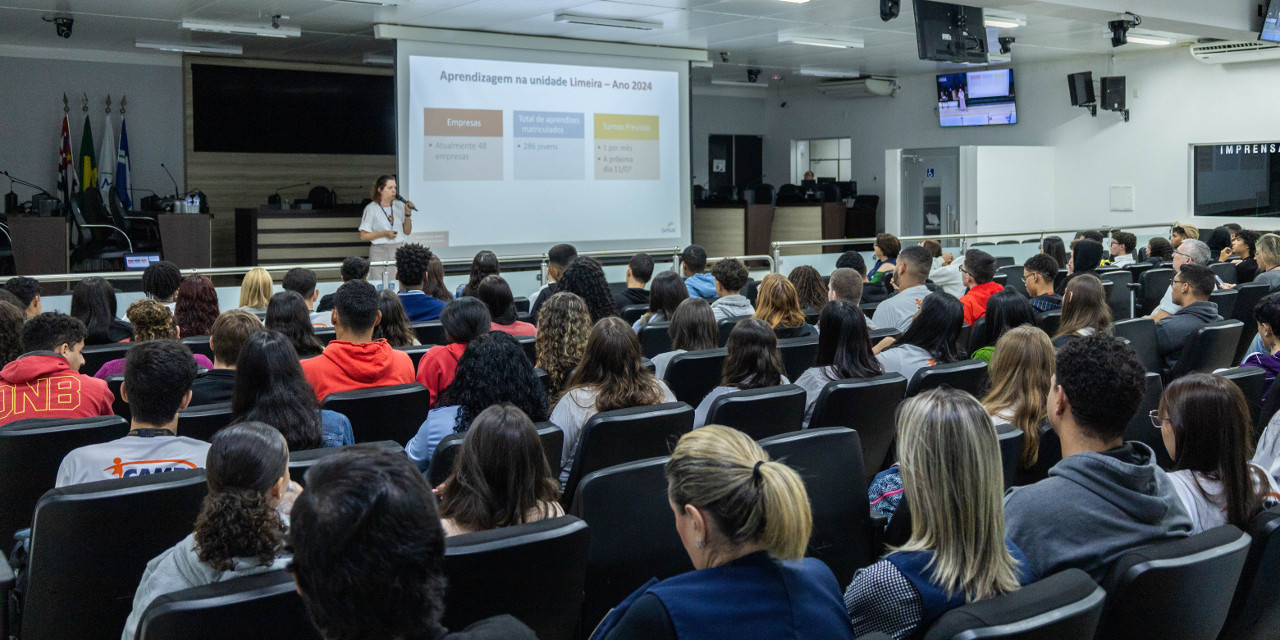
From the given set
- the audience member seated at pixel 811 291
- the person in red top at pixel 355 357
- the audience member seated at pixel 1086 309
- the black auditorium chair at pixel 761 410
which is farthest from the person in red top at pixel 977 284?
the person in red top at pixel 355 357

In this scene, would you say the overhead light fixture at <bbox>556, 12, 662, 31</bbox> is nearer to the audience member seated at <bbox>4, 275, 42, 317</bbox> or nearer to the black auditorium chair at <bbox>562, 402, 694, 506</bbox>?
the audience member seated at <bbox>4, 275, 42, 317</bbox>

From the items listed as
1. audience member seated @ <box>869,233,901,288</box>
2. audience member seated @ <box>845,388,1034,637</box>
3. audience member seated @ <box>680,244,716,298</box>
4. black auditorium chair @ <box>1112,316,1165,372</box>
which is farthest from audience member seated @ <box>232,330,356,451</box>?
audience member seated @ <box>869,233,901,288</box>

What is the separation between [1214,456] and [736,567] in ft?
4.63

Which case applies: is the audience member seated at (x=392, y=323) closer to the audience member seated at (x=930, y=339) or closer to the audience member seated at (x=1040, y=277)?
the audience member seated at (x=930, y=339)

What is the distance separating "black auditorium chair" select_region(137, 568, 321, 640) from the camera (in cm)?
158

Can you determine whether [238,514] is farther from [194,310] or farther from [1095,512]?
[194,310]

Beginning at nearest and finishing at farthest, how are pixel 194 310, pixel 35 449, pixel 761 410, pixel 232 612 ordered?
pixel 232 612
pixel 35 449
pixel 761 410
pixel 194 310

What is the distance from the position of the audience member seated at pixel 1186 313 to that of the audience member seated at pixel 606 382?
128 inches

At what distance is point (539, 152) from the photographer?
10945mm

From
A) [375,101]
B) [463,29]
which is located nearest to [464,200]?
[463,29]

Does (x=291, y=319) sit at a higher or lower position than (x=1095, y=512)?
higher

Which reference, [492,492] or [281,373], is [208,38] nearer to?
[281,373]

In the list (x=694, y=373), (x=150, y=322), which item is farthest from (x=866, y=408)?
(x=150, y=322)

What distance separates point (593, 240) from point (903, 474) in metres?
9.78
